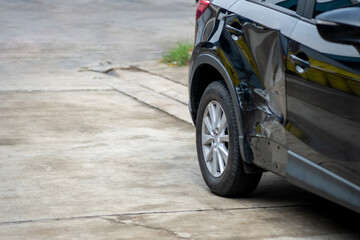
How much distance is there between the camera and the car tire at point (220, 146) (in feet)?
16.0

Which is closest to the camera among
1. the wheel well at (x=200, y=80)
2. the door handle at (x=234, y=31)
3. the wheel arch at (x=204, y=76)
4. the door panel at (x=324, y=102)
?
the door panel at (x=324, y=102)

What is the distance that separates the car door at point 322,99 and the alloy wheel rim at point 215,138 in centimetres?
90

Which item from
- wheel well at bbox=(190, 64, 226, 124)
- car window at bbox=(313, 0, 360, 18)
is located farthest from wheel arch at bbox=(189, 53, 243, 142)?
car window at bbox=(313, 0, 360, 18)

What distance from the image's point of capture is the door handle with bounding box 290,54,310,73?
4.03 m

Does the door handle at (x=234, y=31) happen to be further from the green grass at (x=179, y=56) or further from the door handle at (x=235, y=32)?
the green grass at (x=179, y=56)

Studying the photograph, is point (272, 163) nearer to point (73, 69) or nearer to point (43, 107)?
point (43, 107)

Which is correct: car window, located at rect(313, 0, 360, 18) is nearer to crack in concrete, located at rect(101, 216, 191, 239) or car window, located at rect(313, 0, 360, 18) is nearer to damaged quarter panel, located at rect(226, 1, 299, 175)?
damaged quarter panel, located at rect(226, 1, 299, 175)

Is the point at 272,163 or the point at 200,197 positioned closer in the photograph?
the point at 272,163

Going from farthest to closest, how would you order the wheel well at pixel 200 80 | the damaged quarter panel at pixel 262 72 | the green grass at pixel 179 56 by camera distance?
the green grass at pixel 179 56 → the wheel well at pixel 200 80 → the damaged quarter panel at pixel 262 72

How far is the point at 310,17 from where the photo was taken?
4.18 meters

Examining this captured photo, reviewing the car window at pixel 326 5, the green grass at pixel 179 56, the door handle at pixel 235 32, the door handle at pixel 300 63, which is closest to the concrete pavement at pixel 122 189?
the door handle at pixel 300 63

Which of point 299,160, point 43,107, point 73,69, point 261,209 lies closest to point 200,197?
point 261,209

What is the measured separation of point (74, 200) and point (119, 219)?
0.53 meters

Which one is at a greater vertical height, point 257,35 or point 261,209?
point 257,35
